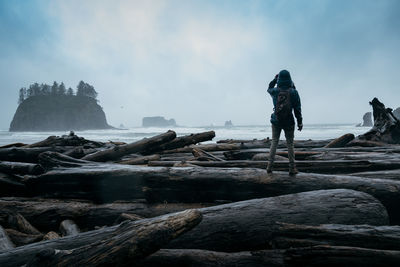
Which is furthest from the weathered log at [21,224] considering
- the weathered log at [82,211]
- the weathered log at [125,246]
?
the weathered log at [125,246]

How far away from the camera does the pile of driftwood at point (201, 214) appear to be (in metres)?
1.71

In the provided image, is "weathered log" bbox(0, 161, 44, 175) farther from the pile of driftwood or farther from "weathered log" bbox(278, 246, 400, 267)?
"weathered log" bbox(278, 246, 400, 267)

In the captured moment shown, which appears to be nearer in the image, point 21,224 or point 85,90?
point 21,224

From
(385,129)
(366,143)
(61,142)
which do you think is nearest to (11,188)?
(61,142)

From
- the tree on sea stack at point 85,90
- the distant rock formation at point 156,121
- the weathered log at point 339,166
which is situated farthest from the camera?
the distant rock formation at point 156,121

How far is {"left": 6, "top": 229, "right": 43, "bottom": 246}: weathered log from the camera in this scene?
10.2ft

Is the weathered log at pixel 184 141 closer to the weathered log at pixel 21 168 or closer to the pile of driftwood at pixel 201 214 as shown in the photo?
the pile of driftwood at pixel 201 214

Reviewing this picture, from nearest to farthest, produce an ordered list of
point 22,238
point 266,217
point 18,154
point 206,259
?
1. point 206,259
2. point 266,217
3. point 22,238
4. point 18,154

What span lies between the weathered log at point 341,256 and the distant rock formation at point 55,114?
328ft

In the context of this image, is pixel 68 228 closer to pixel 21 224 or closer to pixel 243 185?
pixel 21 224

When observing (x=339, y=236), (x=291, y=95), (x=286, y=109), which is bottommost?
(x=339, y=236)

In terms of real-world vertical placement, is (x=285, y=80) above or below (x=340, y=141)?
above

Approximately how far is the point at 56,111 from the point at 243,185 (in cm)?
10565

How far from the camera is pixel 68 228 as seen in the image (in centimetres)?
341
